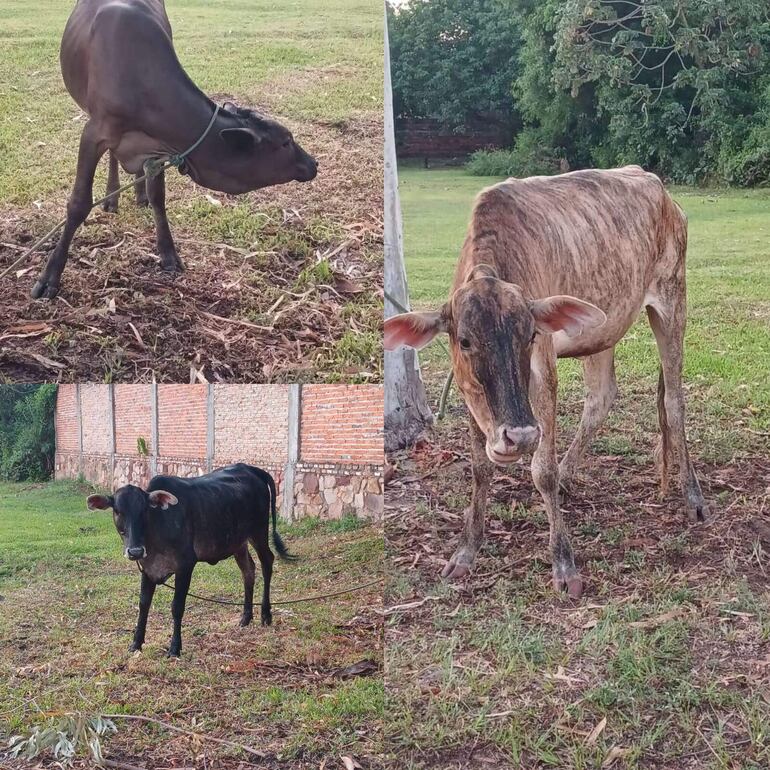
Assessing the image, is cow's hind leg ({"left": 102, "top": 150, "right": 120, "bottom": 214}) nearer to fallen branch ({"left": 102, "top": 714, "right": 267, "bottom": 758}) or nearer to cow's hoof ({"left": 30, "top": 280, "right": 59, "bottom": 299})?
cow's hoof ({"left": 30, "top": 280, "right": 59, "bottom": 299})

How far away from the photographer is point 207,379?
2494 mm

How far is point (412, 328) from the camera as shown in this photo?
284 cm

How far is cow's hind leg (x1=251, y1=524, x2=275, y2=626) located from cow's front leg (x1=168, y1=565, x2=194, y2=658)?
0.24m

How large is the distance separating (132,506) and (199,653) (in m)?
0.50

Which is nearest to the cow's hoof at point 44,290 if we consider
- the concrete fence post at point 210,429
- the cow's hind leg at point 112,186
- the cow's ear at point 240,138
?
the cow's hind leg at point 112,186

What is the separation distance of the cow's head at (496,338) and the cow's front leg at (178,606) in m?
1.00

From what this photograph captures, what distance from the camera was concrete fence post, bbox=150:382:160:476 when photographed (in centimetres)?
258

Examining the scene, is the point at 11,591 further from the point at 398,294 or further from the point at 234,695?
the point at 398,294

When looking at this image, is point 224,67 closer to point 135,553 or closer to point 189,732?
point 135,553

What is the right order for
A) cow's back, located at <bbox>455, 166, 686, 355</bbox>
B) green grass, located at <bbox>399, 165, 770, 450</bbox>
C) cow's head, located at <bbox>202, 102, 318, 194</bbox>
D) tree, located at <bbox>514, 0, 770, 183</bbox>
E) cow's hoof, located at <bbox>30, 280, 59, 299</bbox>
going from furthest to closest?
green grass, located at <bbox>399, 165, 770, 450</bbox> < tree, located at <bbox>514, 0, 770, 183</bbox> < cow's back, located at <bbox>455, 166, 686, 355</bbox> < cow's head, located at <bbox>202, 102, 318, 194</bbox> < cow's hoof, located at <bbox>30, 280, 59, 299</bbox>

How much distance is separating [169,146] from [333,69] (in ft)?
1.60

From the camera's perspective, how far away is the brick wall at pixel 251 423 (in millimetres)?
2656

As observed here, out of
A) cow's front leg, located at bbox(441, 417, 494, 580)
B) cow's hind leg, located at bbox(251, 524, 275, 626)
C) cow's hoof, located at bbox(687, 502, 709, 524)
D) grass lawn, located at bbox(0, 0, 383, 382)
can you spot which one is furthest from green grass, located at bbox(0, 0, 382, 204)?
cow's hoof, located at bbox(687, 502, 709, 524)

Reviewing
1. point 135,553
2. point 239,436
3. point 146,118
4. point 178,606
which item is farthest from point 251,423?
point 146,118
